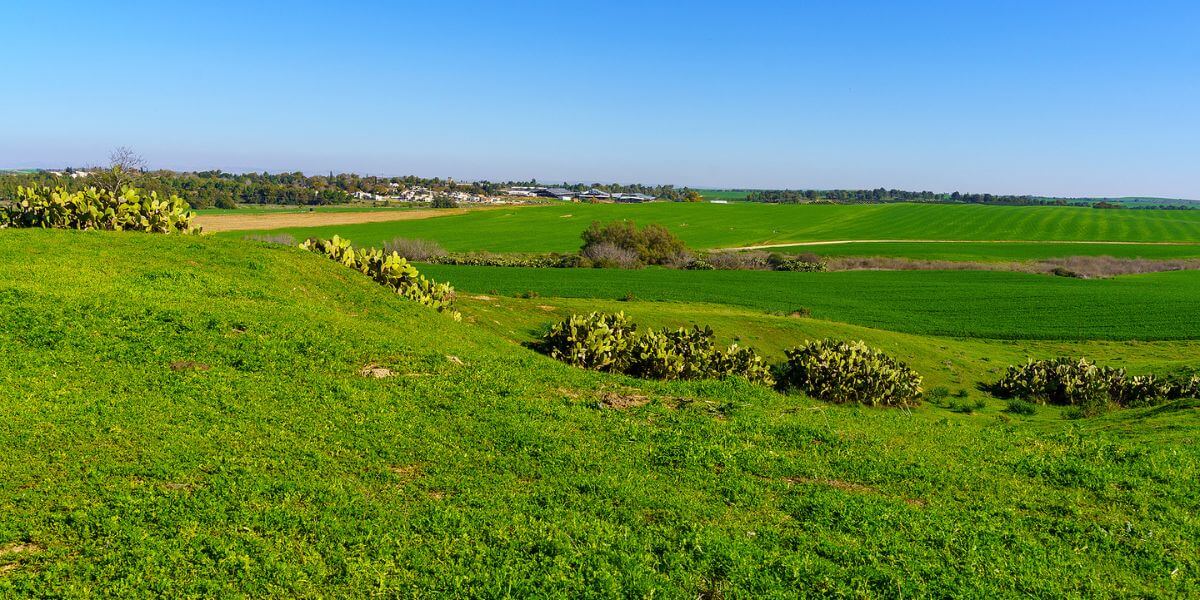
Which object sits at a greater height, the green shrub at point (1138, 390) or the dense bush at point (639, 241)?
the dense bush at point (639, 241)

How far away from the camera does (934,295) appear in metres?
46.4

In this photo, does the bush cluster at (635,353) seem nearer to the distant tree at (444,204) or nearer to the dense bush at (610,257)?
the dense bush at (610,257)

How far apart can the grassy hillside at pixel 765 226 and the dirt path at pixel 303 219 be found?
4982mm

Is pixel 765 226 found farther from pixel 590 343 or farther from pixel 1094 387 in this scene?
pixel 590 343

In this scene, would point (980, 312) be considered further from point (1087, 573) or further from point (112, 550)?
point (112, 550)

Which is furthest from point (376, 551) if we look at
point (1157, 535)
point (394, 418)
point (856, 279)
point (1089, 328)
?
point (856, 279)

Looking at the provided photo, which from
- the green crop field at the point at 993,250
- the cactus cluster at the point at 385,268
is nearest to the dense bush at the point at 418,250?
the green crop field at the point at 993,250

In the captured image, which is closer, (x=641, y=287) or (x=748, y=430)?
(x=748, y=430)

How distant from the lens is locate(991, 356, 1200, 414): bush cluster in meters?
20.2

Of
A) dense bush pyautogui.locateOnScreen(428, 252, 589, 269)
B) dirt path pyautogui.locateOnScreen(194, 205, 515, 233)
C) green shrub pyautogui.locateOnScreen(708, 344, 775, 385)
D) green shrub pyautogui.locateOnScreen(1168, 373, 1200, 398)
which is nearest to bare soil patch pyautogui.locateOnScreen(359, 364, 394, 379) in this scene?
green shrub pyautogui.locateOnScreen(708, 344, 775, 385)

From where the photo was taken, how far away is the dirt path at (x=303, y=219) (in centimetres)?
8481

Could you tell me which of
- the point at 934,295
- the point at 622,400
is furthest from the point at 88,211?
the point at 934,295

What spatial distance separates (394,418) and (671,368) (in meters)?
8.77

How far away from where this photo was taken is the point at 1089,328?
35.7 meters
